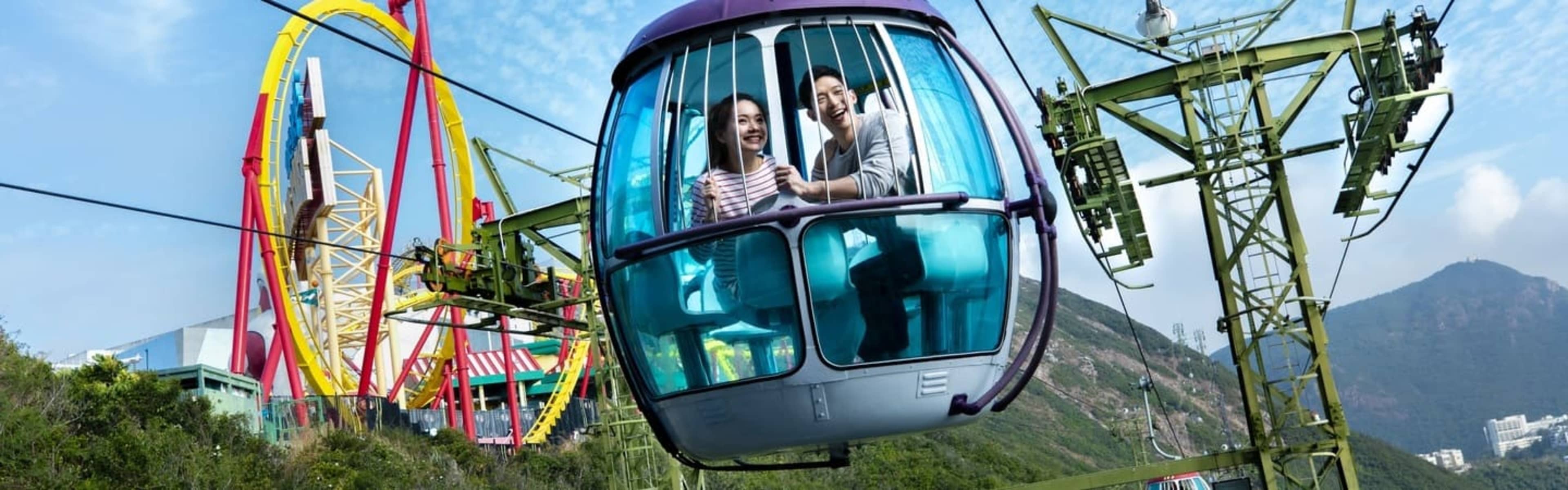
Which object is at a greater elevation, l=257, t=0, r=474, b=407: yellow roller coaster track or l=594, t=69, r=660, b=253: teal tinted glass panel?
l=257, t=0, r=474, b=407: yellow roller coaster track

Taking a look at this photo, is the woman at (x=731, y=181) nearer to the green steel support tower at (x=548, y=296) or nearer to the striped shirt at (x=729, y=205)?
the striped shirt at (x=729, y=205)

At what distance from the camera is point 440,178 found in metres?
34.4

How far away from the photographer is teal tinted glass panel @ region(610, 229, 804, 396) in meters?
7.10

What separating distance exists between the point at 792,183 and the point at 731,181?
29cm

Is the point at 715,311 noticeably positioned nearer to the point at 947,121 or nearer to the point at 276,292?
the point at 947,121

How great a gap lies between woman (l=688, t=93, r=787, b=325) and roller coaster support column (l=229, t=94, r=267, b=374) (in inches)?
1187

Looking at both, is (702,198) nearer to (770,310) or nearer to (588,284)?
(770,310)

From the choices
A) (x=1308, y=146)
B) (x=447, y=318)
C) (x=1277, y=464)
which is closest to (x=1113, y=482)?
(x=1277, y=464)

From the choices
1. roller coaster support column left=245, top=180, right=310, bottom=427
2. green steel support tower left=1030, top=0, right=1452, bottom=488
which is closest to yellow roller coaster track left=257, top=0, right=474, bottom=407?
roller coaster support column left=245, top=180, right=310, bottom=427

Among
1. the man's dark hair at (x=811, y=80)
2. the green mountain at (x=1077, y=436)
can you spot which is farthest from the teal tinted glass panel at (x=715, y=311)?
the green mountain at (x=1077, y=436)

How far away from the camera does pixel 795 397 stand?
23.8 ft

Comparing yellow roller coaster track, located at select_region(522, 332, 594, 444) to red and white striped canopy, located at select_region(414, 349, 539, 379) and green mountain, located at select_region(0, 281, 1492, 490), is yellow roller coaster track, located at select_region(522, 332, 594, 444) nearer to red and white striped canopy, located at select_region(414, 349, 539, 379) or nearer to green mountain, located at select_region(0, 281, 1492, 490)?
green mountain, located at select_region(0, 281, 1492, 490)

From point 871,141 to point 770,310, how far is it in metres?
0.92

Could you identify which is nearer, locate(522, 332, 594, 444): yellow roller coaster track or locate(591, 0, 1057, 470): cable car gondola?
locate(591, 0, 1057, 470): cable car gondola
